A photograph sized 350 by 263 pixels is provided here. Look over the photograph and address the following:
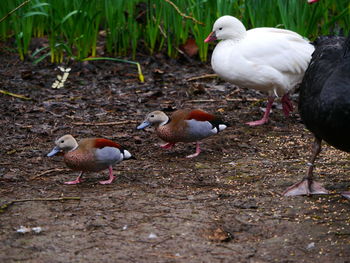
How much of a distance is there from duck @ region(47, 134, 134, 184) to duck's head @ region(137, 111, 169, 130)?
25.3 inches

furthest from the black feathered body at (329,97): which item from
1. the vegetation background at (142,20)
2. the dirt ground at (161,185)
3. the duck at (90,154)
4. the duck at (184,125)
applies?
the vegetation background at (142,20)

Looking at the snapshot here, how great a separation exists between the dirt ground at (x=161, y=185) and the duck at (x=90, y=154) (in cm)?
12

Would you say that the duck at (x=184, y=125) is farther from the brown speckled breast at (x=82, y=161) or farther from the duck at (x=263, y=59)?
the duck at (x=263, y=59)

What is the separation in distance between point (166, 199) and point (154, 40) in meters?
3.99

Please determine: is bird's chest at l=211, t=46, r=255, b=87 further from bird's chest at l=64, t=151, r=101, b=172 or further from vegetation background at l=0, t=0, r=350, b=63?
bird's chest at l=64, t=151, r=101, b=172

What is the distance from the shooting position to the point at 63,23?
7406mm

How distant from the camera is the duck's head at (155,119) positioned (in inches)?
208

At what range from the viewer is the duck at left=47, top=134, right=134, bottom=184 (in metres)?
4.51

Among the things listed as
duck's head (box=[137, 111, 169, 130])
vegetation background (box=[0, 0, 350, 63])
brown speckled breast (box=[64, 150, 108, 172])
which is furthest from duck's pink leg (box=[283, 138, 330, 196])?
vegetation background (box=[0, 0, 350, 63])

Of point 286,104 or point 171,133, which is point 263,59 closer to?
point 286,104

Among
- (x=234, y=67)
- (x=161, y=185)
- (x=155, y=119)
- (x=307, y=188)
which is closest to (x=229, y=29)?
(x=234, y=67)

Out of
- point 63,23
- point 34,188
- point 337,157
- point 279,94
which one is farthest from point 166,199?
point 63,23

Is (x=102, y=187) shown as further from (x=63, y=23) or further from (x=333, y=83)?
(x=63, y=23)

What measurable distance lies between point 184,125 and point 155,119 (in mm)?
246
